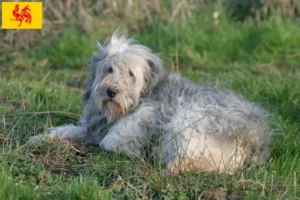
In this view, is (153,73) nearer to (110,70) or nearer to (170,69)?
(110,70)

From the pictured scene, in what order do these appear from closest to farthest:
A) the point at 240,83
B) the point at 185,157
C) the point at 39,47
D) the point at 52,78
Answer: the point at 185,157
the point at 240,83
the point at 52,78
the point at 39,47

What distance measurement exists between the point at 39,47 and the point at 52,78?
5.37 feet

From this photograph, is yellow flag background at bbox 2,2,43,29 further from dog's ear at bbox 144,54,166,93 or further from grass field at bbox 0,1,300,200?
dog's ear at bbox 144,54,166,93

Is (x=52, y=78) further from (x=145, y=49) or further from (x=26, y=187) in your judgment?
(x=26, y=187)

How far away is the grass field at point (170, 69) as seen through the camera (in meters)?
5.12

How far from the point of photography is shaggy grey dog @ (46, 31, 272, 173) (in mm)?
5637

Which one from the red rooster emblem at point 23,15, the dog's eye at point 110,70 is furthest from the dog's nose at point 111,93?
the red rooster emblem at point 23,15

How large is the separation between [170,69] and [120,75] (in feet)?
11.7

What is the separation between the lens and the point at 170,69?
957 centimetres

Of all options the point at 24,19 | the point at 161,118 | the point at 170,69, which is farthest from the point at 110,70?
the point at 170,69

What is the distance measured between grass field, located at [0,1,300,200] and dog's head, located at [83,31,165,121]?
0.44m

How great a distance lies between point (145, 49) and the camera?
6352 millimetres

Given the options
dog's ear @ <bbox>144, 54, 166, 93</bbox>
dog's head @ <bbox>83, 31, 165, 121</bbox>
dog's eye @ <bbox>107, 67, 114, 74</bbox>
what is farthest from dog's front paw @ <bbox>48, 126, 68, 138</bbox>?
dog's ear @ <bbox>144, 54, 166, 93</bbox>

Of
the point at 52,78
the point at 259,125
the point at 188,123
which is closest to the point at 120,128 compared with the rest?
the point at 188,123
